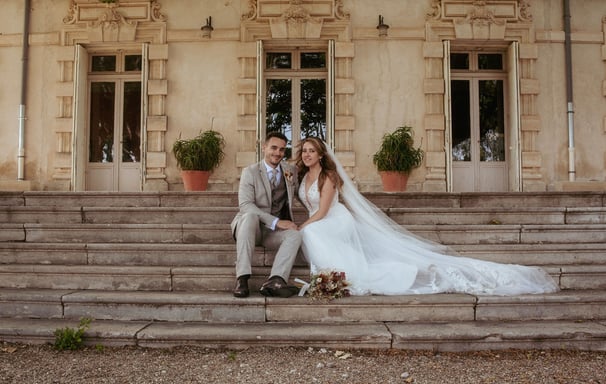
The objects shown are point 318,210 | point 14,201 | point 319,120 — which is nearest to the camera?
point 318,210

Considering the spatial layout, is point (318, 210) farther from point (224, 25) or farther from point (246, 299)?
point (224, 25)

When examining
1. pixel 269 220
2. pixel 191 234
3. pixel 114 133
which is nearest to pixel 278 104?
pixel 114 133

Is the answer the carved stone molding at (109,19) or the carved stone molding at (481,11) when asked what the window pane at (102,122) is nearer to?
the carved stone molding at (109,19)

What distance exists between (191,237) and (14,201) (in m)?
2.85

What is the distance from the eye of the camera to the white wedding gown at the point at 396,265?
3.66 meters

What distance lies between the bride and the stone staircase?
153mm

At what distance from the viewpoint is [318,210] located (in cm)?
414

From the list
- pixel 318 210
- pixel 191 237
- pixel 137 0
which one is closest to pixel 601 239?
pixel 318 210

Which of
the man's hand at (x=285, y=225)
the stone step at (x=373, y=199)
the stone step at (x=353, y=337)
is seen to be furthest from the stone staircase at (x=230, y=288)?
the stone step at (x=373, y=199)

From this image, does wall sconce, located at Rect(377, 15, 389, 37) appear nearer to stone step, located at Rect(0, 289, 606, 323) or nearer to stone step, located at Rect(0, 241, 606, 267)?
stone step, located at Rect(0, 241, 606, 267)

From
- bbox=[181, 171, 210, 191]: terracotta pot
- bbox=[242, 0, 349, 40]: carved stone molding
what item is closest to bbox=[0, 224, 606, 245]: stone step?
bbox=[181, 171, 210, 191]: terracotta pot

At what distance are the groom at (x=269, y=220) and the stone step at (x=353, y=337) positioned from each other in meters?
0.42

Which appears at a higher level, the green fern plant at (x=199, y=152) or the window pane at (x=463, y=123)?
the window pane at (x=463, y=123)

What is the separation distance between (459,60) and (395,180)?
9.62 ft
